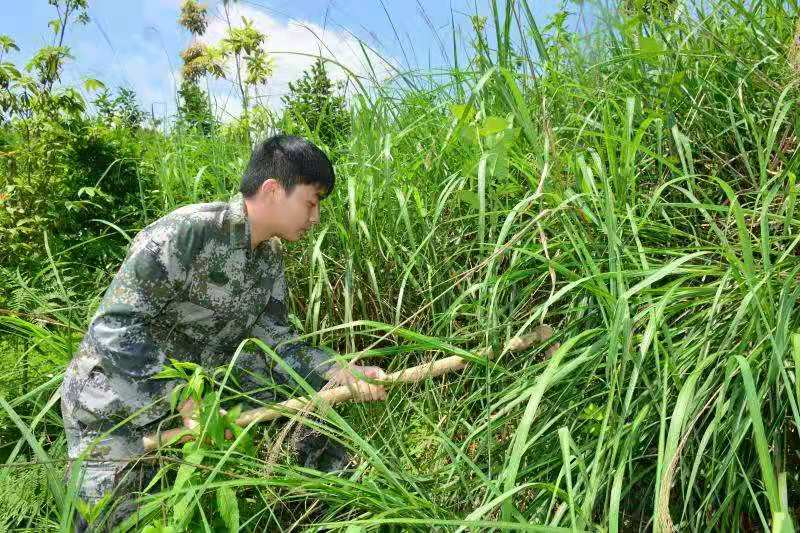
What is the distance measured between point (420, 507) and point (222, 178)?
1.89m

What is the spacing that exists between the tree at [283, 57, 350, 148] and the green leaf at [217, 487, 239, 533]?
1687 mm

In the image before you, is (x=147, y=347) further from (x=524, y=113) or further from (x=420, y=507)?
(x=524, y=113)

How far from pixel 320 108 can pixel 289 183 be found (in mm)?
2021

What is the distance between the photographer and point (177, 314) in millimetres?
2188

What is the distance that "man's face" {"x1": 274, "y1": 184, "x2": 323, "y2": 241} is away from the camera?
2059mm

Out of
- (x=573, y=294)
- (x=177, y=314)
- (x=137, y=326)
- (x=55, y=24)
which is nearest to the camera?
(x=573, y=294)

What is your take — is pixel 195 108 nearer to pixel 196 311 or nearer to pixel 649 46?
pixel 196 311

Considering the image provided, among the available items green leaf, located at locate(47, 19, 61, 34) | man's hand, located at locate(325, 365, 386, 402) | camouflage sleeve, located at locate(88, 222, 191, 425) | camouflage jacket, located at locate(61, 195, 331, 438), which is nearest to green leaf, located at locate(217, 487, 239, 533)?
man's hand, located at locate(325, 365, 386, 402)

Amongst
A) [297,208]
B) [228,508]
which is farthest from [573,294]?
[228,508]

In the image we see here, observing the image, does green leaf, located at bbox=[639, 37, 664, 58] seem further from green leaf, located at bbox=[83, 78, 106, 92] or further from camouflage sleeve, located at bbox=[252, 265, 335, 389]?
green leaf, located at bbox=[83, 78, 106, 92]

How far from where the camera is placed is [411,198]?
7.68 feet

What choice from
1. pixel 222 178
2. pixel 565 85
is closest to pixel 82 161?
pixel 222 178

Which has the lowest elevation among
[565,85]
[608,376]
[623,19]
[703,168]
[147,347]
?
[608,376]

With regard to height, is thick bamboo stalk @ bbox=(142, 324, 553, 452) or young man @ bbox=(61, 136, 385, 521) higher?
young man @ bbox=(61, 136, 385, 521)
